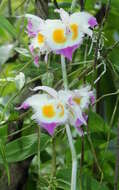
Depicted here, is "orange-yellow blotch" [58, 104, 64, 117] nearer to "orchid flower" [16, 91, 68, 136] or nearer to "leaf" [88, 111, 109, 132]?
"orchid flower" [16, 91, 68, 136]

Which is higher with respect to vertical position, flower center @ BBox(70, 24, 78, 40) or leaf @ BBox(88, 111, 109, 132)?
flower center @ BBox(70, 24, 78, 40)

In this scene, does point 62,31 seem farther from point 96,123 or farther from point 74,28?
point 96,123

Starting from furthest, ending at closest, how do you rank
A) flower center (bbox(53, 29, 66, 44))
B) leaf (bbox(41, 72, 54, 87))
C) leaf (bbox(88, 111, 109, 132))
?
leaf (bbox(88, 111, 109, 132)) < leaf (bbox(41, 72, 54, 87)) < flower center (bbox(53, 29, 66, 44))

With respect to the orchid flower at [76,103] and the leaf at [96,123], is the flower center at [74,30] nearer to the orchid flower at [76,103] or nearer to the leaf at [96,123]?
the orchid flower at [76,103]

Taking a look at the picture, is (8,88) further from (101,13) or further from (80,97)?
(80,97)

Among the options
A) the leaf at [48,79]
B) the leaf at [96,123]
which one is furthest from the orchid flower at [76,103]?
the leaf at [96,123]

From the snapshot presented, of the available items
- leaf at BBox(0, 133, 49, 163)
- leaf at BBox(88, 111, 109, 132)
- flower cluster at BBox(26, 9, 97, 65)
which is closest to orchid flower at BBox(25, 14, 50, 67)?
flower cluster at BBox(26, 9, 97, 65)
